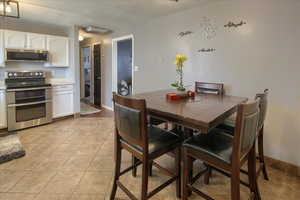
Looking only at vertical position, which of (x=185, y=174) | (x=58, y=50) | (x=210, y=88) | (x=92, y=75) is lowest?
(x=185, y=174)

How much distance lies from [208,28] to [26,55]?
3.62 meters

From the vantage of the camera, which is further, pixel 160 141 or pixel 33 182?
pixel 33 182

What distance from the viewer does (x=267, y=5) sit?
235cm

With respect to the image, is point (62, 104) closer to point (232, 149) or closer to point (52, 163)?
point (52, 163)

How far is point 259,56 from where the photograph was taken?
8.10ft

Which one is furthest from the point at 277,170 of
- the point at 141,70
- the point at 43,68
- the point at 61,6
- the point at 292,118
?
the point at 43,68

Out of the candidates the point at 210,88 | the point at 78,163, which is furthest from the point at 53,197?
the point at 210,88

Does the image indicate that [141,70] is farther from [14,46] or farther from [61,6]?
[14,46]

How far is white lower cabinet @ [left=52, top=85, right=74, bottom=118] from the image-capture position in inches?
167

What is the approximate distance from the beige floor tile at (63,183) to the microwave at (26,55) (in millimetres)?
2755

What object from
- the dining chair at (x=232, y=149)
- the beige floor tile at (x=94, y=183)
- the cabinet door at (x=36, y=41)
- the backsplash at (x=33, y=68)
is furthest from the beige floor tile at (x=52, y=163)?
the cabinet door at (x=36, y=41)

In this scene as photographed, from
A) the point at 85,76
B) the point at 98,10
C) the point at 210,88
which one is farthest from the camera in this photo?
the point at 85,76

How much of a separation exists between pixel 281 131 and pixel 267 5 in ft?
5.29

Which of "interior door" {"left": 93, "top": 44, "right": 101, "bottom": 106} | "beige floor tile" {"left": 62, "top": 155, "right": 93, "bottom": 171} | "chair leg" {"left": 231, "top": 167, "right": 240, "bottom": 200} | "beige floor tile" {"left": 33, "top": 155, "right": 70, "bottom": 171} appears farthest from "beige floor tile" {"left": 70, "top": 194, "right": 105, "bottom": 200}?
"interior door" {"left": 93, "top": 44, "right": 101, "bottom": 106}
